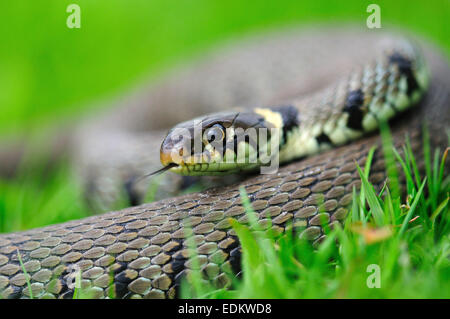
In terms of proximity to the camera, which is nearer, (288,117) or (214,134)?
(214,134)

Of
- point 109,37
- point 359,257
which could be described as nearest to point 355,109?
point 359,257

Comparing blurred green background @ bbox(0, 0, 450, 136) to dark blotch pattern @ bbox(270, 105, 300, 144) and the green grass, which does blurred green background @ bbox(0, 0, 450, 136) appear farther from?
the green grass

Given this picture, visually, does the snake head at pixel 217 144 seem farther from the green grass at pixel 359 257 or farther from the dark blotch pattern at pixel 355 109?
the dark blotch pattern at pixel 355 109

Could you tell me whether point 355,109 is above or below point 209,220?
above

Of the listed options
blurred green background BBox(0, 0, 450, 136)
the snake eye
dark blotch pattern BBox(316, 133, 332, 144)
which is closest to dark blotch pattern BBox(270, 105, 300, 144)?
dark blotch pattern BBox(316, 133, 332, 144)

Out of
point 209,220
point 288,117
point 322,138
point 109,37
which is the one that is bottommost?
point 209,220

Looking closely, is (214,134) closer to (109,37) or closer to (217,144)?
(217,144)

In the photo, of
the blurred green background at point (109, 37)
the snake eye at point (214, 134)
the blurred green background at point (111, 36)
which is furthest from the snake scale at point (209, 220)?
the blurred green background at point (111, 36)
